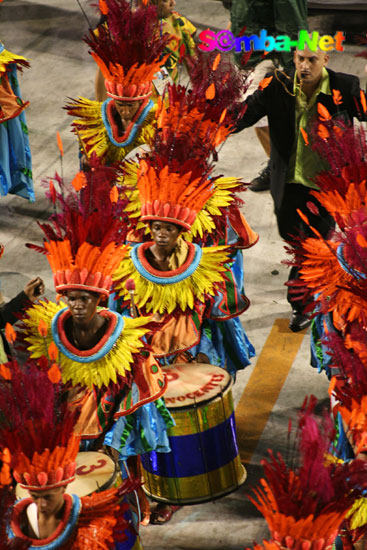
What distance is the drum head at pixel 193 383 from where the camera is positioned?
464 centimetres

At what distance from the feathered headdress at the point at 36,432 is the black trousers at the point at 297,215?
2605 millimetres

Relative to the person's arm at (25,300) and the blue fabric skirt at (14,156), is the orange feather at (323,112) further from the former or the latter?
the blue fabric skirt at (14,156)

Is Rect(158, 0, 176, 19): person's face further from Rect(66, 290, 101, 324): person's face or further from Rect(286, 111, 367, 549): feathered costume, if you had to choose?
Rect(66, 290, 101, 324): person's face

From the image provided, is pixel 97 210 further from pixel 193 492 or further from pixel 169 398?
pixel 193 492

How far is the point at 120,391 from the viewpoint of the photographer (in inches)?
173

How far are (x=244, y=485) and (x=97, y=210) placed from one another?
1.65 meters

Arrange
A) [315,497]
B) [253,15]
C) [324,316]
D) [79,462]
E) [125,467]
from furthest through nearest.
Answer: [253,15]
[324,316]
[125,467]
[79,462]
[315,497]

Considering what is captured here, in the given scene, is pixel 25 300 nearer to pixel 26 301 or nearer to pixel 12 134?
pixel 26 301

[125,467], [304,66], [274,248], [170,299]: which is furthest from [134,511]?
[274,248]

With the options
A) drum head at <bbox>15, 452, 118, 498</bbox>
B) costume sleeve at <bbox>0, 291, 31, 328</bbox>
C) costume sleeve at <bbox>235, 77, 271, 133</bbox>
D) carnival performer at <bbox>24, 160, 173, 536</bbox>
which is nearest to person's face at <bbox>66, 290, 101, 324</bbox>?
carnival performer at <bbox>24, 160, 173, 536</bbox>

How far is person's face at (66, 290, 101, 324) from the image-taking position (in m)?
4.23

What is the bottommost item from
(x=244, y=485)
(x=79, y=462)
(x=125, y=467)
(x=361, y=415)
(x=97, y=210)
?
(x=244, y=485)

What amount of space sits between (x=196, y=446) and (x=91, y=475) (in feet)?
2.27

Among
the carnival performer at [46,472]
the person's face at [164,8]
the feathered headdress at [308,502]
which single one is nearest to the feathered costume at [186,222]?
the carnival performer at [46,472]
